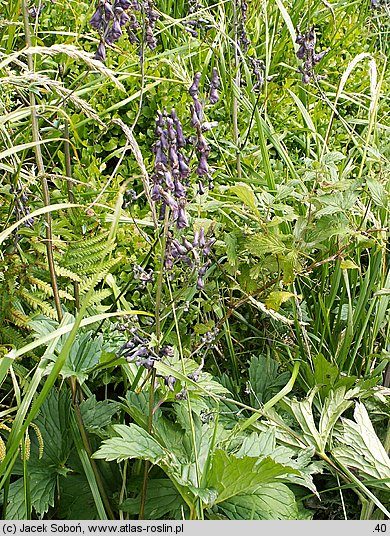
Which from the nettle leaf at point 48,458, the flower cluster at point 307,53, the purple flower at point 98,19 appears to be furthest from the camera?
the flower cluster at point 307,53

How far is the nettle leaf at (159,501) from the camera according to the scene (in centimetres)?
158

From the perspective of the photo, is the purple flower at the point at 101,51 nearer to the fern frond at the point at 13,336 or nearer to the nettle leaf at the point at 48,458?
the fern frond at the point at 13,336

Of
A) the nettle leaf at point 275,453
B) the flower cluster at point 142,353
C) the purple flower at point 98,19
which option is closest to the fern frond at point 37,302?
the flower cluster at point 142,353

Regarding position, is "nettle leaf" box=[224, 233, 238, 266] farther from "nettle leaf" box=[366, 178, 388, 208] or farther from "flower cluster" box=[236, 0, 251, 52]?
"flower cluster" box=[236, 0, 251, 52]

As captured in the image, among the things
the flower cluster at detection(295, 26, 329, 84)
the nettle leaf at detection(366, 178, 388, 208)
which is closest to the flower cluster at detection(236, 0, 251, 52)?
the flower cluster at detection(295, 26, 329, 84)

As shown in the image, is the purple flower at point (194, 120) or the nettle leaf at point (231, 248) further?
the nettle leaf at point (231, 248)

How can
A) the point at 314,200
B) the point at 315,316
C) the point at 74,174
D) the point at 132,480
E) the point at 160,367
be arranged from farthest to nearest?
the point at 74,174
the point at 315,316
the point at 314,200
the point at 132,480
the point at 160,367

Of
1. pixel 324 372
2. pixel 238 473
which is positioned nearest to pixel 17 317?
pixel 238 473

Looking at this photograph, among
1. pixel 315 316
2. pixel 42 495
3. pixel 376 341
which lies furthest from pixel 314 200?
pixel 42 495

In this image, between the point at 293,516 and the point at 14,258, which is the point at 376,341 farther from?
the point at 14,258

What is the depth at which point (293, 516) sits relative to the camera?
1.63 metres

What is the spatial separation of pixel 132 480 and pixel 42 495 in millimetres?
223

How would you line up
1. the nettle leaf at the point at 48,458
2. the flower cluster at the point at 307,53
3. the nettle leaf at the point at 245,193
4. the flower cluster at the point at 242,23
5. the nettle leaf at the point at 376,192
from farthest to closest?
the flower cluster at the point at 242,23, the flower cluster at the point at 307,53, the nettle leaf at the point at 376,192, the nettle leaf at the point at 245,193, the nettle leaf at the point at 48,458

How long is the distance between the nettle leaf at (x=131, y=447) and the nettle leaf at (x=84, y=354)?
6.4 inches
